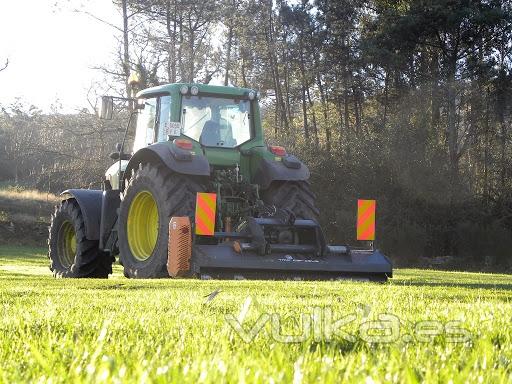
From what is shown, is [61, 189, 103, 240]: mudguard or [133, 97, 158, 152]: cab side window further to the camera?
[61, 189, 103, 240]: mudguard

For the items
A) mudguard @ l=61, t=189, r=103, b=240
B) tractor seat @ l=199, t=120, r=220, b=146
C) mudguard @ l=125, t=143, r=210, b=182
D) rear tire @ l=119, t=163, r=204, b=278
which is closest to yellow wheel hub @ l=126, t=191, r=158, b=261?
rear tire @ l=119, t=163, r=204, b=278

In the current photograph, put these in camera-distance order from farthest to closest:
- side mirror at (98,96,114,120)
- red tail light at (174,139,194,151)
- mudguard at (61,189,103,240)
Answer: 1. mudguard at (61,189,103,240)
2. side mirror at (98,96,114,120)
3. red tail light at (174,139,194,151)

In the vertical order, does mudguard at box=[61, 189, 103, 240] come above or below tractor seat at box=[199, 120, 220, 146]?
below

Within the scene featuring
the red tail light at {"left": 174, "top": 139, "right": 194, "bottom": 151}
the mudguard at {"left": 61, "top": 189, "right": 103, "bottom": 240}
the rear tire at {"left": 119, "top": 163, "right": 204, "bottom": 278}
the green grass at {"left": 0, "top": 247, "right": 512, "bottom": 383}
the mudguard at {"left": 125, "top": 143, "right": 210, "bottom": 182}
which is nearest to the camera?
the green grass at {"left": 0, "top": 247, "right": 512, "bottom": 383}

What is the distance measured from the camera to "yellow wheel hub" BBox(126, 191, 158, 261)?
36.1ft

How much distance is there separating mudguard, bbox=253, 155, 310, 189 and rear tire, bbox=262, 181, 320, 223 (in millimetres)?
145

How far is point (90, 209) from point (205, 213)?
2936mm

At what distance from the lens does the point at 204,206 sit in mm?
9727

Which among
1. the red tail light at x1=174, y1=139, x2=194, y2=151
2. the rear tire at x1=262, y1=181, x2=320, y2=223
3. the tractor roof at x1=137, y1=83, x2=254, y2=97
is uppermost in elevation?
the tractor roof at x1=137, y1=83, x2=254, y2=97

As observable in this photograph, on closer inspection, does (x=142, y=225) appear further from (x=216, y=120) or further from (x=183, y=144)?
(x=216, y=120)

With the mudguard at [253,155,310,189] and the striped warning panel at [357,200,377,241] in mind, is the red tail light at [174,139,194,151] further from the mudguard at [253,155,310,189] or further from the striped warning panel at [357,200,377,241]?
the striped warning panel at [357,200,377,241]

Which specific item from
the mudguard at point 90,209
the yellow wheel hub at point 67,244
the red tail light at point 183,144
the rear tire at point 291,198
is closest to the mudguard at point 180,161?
the red tail light at point 183,144

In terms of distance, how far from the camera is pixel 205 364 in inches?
83.7

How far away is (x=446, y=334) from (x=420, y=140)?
26093mm
